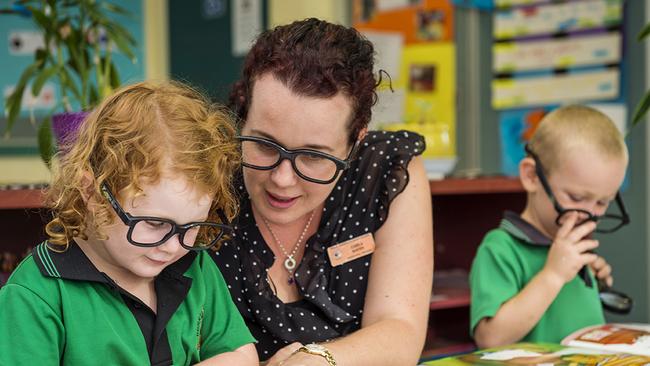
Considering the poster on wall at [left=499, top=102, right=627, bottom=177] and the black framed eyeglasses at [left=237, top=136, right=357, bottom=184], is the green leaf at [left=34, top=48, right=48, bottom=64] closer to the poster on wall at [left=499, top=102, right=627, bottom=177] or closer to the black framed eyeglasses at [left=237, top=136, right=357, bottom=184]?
the black framed eyeglasses at [left=237, top=136, right=357, bottom=184]

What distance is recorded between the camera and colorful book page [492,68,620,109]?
2.89m

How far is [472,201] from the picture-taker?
7.80 feet

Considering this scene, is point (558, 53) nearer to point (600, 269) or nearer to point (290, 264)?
point (600, 269)

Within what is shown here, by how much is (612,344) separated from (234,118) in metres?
0.74

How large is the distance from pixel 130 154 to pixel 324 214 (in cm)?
Result: 55

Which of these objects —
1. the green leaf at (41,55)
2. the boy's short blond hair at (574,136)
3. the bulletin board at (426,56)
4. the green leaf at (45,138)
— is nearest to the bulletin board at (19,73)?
the bulletin board at (426,56)

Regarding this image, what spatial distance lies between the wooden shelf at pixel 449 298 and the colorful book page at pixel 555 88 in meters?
1.11

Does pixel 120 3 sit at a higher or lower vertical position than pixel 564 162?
higher

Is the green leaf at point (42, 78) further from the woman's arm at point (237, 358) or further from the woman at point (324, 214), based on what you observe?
the woman's arm at point (237, 358)

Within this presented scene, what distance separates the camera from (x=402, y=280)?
55.9 inches

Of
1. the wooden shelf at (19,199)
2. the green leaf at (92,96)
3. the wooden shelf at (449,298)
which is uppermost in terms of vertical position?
the green leaf at (92,96)

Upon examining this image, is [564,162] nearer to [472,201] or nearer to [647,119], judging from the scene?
[472,201]

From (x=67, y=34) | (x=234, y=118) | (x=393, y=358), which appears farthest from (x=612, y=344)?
(x=67, y=34)

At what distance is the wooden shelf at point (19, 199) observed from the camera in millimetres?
1494
